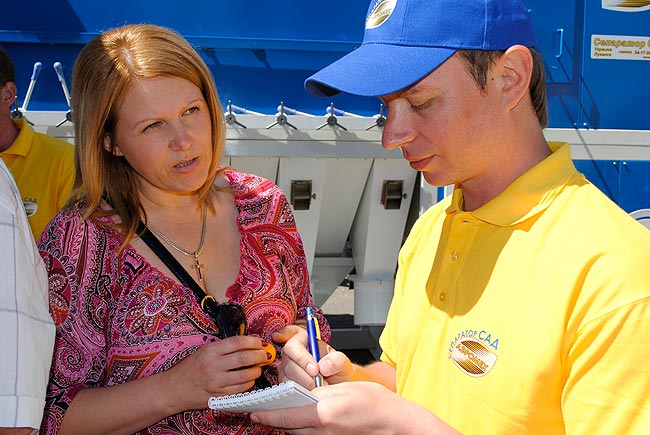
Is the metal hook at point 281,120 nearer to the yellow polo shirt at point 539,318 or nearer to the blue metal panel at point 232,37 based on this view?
the blue metal panel at point 232,37

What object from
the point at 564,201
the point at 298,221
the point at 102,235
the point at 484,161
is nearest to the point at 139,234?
the point at 102,235

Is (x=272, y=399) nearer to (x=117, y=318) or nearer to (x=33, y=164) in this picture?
(x=117, y=318)

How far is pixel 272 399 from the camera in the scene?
1.21 meters

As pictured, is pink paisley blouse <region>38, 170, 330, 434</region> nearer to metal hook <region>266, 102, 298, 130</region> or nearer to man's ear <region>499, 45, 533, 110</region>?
man's ear <region>499, 45, 533, 110</region>

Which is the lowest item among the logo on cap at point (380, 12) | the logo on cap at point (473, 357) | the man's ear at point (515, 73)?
the logo on cap at point (473, 357)

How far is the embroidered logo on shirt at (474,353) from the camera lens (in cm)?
119

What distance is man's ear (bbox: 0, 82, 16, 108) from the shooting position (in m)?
3.04

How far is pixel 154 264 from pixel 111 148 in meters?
0.34

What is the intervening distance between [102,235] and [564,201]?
1082 millimetres

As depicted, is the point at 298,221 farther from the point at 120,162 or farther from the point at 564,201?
the point at 564,201

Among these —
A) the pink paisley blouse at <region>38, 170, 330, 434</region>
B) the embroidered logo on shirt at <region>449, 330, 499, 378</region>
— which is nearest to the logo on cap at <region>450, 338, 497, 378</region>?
the embroidered logo on shirt at <region>449, 330, 499, 378</region>

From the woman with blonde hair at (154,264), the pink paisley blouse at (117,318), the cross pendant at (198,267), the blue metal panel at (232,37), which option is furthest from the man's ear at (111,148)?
the blue metal panel at (232,37)

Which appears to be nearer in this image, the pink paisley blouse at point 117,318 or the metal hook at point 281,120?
the pink paisley blouse at point 117,318

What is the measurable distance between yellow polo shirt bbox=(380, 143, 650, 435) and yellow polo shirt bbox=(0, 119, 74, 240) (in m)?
A: 2.01
